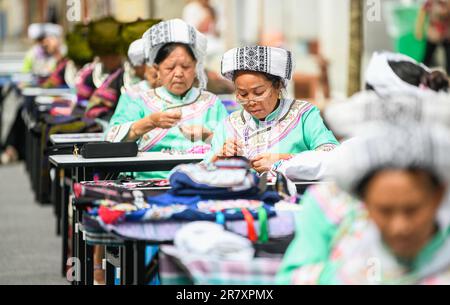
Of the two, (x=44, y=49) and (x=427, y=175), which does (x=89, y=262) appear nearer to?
(x=427, y=175)

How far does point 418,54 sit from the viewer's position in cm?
1811

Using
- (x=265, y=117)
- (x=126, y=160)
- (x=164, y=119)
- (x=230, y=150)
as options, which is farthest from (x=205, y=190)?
(x=164, y=119)

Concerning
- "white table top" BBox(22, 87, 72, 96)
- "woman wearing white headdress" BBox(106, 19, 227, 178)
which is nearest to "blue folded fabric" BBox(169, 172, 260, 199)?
"woman wearing white headdress" BBox(106, 19, 227, 178)

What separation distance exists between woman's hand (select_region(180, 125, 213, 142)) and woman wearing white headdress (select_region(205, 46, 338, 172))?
2.21 ft

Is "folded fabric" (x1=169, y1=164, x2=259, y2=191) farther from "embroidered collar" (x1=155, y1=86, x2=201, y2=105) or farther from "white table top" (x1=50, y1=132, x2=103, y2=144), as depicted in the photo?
"white table top" (x1=50, y1=132, x2=103, y2=144)

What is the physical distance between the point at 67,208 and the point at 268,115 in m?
2.43

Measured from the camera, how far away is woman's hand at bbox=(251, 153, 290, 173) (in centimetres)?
618

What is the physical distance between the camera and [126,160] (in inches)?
263

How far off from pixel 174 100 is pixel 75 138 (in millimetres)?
1040

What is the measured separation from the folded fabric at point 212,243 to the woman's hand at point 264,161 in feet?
5.48

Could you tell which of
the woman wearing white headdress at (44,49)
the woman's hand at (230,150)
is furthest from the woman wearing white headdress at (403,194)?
the woman wearing white headdress at (44,49)

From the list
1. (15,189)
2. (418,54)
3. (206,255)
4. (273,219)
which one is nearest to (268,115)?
(273,219)

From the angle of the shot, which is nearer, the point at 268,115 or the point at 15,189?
the point at 268,115

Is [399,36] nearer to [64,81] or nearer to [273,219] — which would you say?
[64,81]
